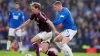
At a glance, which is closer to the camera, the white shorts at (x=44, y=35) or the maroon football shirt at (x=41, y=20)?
the maroon football shirt at (x=41, y=20)

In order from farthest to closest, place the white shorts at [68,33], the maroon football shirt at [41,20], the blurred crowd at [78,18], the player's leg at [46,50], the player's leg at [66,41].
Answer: the blurred crowd at [78,18] → the white shorts at [68,33] → the maroon football shirt at [41,20] → the player's leg at [66,41] → the player's leg at [46,50]

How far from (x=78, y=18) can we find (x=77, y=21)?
11.2 inches

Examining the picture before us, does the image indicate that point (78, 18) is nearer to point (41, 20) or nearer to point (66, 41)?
point (66, 41)

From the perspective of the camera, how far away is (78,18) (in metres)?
27.7

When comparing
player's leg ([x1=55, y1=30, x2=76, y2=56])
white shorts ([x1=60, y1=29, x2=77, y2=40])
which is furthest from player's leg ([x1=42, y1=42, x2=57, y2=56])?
white shorts ([x1=60, y1=29, x2=77, y2=40])

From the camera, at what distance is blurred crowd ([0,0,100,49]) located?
1021 inches

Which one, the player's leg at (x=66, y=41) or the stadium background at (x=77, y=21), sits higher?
the stadium background at (x=77, y=21)

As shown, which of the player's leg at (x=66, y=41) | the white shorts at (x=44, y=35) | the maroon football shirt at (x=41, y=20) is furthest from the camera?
the white shorts at (x=44, y=35)

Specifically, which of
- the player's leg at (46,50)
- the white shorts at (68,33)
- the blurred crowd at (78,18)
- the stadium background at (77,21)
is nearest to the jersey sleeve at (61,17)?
the white shorts at (68,33)

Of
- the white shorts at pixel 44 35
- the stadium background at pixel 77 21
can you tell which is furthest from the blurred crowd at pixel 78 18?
the white shorts at pixel 44 35

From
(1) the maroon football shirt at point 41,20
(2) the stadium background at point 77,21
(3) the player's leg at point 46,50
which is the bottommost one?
(3) the player's leg at point 46,50

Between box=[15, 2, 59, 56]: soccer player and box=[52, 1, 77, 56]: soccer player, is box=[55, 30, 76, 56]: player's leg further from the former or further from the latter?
box=[15, 2, 59, 56]: soccer player

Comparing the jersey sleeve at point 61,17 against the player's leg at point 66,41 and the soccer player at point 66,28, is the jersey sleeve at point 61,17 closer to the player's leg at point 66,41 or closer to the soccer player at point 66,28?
the soccer player at point 66,28

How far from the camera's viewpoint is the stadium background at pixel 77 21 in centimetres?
2550
